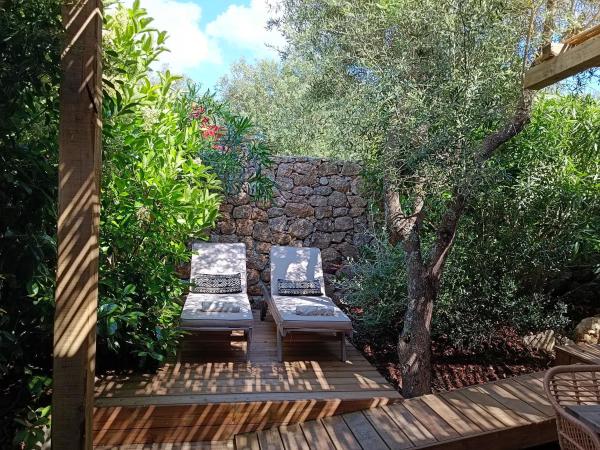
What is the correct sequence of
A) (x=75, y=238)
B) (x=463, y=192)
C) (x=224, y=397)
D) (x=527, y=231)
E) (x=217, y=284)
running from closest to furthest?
(x=75, y=238), (x=224, y=397), (x=463, y=192), (x=527, y=231), (x=217, y=284)

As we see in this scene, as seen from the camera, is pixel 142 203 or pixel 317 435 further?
pixel 142 203

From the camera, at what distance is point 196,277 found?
6219 millimetres

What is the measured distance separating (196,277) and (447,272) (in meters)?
2.92

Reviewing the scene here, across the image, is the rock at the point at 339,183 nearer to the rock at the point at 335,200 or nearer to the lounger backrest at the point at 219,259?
the rock at the point at 335,200

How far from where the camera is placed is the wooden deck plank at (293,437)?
3.70 meters

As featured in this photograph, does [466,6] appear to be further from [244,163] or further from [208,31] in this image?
[208,31]

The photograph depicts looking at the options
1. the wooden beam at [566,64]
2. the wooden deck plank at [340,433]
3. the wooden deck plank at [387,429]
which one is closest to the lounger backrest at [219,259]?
the wooden deck plank at [340,433]

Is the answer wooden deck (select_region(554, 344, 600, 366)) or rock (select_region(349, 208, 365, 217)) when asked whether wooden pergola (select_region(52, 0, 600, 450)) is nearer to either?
wooden deck (select_region(554, 344, 600, 366))

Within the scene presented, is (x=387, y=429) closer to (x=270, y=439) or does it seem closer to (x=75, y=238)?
(x=270, y=439)

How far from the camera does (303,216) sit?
806cm

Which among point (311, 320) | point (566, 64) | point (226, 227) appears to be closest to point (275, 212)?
point (226, 227)

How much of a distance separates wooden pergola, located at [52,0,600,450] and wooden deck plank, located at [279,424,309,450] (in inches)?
65.2

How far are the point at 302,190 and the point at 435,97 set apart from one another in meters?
3.99

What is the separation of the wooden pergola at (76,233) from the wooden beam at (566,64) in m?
2.66
